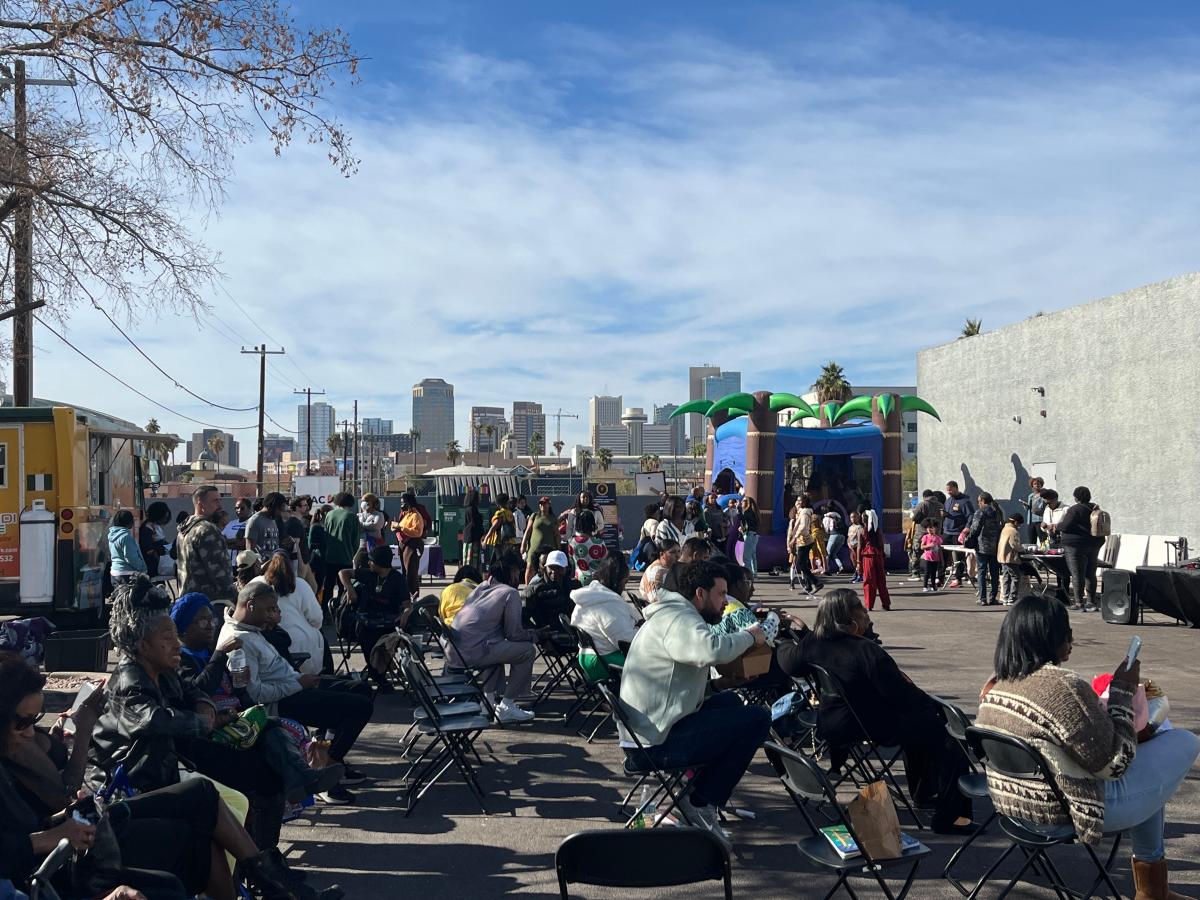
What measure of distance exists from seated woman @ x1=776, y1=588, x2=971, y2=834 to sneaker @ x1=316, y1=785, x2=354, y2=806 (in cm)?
278

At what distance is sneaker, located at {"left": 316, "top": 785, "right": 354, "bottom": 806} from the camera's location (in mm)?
6344

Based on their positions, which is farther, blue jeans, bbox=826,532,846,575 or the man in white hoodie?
blue jeans, bbox=826,532,846,575

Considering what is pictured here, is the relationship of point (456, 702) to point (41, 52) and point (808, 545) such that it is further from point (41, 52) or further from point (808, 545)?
point (808, 545)

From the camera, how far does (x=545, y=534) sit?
15.8 m

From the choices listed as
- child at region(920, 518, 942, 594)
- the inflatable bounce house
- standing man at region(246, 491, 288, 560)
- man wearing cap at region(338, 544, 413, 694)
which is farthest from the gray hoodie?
the inflatable bounce house

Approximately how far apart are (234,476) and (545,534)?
271ft

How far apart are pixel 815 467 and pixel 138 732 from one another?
69.4 ft

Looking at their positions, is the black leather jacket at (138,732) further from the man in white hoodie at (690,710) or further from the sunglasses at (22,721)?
the man in white hoodie at (690,710)

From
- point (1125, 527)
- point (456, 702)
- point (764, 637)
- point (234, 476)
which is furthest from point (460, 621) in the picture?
point (234, 476)

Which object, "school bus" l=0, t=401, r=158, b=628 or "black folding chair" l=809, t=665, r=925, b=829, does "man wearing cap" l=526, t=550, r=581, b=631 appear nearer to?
"black folding chair" l=809, t=665, r=925, b=829

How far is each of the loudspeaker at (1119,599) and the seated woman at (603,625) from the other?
9.37 metres

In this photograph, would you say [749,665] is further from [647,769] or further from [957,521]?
[957,521]

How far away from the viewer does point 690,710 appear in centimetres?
552

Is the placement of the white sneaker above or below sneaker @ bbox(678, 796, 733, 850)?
above
